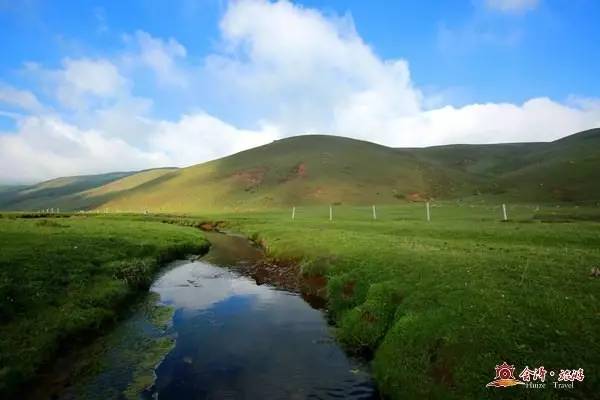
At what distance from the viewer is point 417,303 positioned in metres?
18.7

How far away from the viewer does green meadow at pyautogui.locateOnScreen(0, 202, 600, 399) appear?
13266 mm

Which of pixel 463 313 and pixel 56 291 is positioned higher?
pixel 56 291

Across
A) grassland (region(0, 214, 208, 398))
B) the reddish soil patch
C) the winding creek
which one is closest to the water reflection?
the winding creek

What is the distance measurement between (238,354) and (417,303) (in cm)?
849

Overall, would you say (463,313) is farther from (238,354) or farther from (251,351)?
(238,354)

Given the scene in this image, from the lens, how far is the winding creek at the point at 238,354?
15.4 m

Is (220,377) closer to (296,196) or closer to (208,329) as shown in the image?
(208,329)

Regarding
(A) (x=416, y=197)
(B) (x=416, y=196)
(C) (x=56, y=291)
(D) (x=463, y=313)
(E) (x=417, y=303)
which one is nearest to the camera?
(D) (x=463, y=313)

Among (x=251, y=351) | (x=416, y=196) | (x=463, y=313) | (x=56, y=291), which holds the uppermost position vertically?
(x=416, y=196)

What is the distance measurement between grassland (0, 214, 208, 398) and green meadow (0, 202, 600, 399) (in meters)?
0.07

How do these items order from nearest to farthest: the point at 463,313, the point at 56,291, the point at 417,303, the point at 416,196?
the point at 463,313 → the point at 417,303 → the point at 56,291 → the point at 416,196

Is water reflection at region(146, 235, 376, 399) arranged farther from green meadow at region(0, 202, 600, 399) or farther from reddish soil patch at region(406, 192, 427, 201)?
reddish soil patch at region(406, 192, 427, 201)

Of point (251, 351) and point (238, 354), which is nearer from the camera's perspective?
point (238, 354)

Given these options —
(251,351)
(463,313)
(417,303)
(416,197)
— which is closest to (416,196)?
(416,197)
